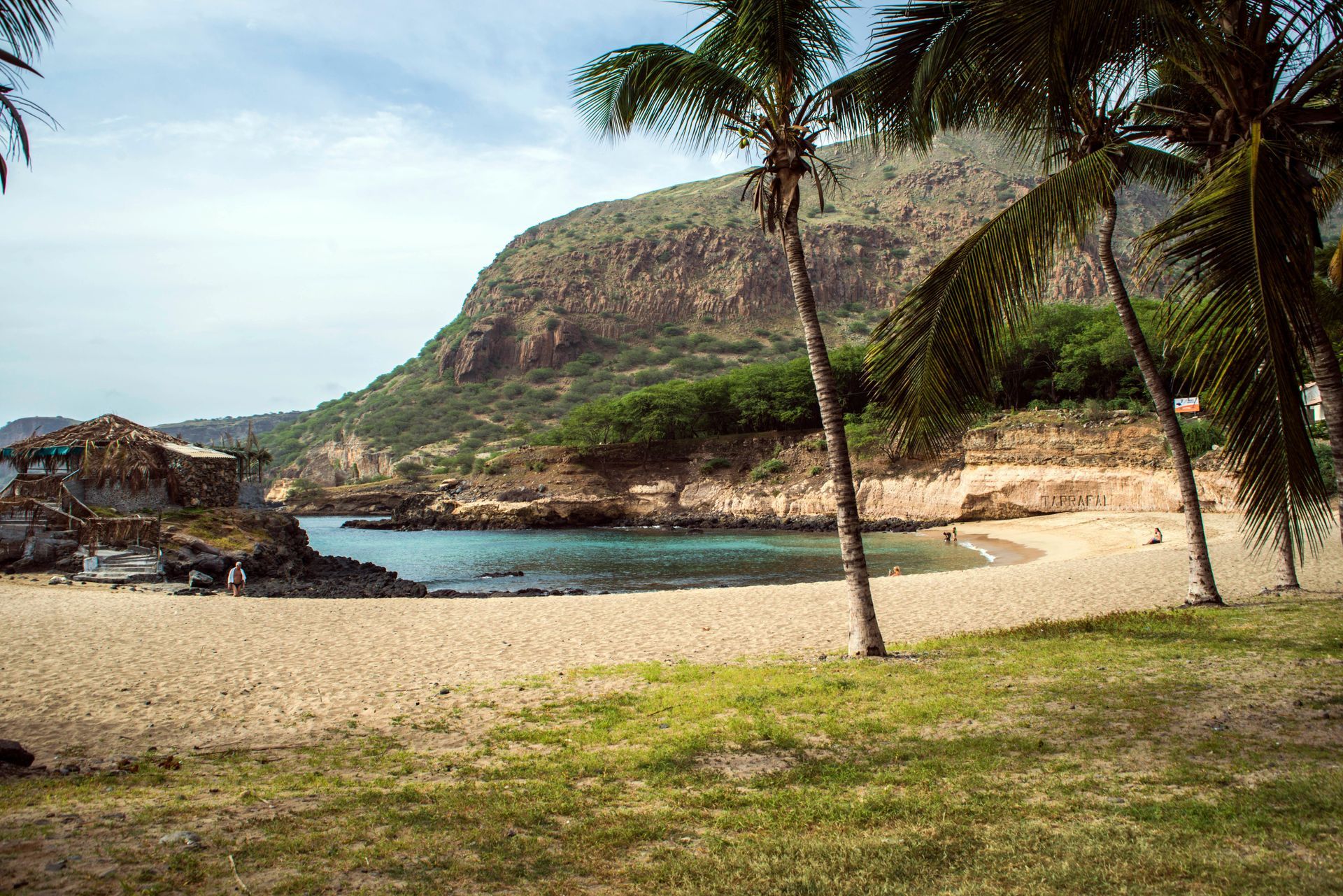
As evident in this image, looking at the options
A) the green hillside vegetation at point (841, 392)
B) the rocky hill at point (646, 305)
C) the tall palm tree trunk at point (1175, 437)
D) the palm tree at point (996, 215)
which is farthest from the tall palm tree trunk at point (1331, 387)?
the rocky hill at point (646, 305)

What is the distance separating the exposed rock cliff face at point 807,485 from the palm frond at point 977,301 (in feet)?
112

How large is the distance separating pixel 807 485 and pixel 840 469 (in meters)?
49.2

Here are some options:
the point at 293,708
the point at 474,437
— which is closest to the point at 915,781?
the point at 293,708

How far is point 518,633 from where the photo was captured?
13.4m

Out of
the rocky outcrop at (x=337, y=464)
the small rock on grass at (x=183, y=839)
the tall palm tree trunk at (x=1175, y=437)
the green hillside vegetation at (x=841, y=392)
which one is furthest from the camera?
the rocky outcrop at (x=337, y=464)

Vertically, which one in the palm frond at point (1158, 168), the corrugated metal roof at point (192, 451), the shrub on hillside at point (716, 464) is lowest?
the shrub on hillside at point (716, 464)

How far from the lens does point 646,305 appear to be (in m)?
133

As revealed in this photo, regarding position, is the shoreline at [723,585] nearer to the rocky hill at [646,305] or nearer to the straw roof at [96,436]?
the straw roof at [96,436]

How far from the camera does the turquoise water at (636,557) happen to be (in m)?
27.5

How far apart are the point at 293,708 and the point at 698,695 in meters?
4.21

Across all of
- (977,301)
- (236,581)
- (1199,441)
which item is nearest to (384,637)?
(236,581)

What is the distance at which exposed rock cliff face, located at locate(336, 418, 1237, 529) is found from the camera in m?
39.9

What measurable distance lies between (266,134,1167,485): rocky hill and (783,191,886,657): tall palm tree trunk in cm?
10050

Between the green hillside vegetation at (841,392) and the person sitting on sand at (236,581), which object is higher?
the green hillside vegetation at (841,392)
